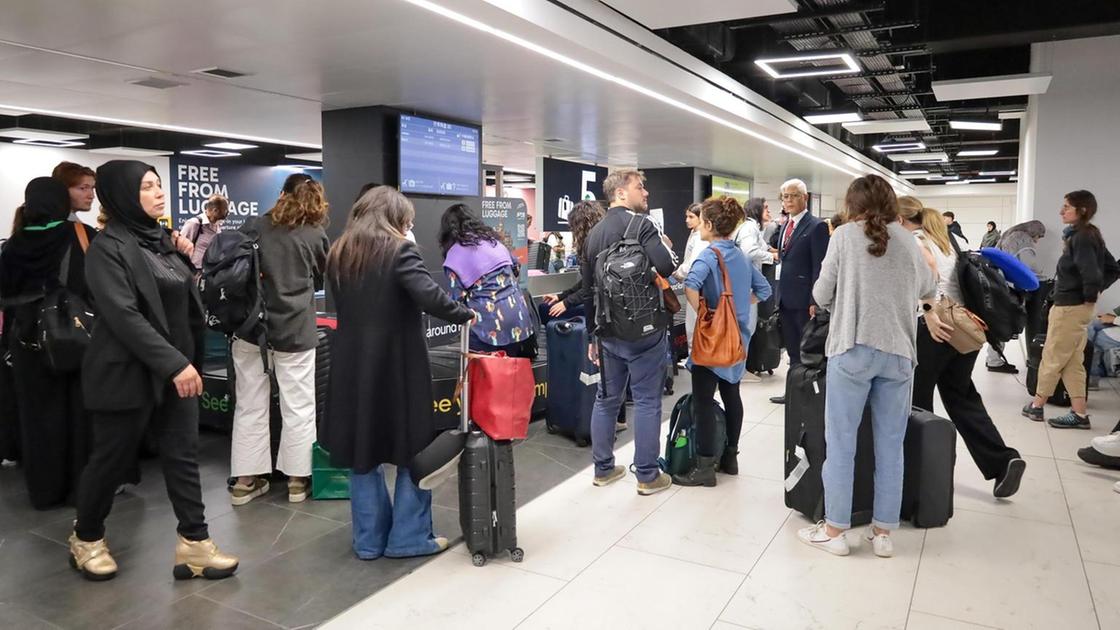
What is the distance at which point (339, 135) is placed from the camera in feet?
21.2

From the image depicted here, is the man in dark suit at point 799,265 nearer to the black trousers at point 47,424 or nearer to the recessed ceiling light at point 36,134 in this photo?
the black trousers at point 47,424

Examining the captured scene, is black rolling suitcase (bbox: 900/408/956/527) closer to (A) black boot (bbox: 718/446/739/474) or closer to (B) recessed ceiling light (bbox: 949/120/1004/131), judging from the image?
(A) black boot (bbox: 718/446/739/474)

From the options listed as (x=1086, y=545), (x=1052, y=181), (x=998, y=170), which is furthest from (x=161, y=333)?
(x=998, y=170)

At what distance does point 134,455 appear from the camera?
9.55 ft

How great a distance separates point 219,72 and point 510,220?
2613 millimetres

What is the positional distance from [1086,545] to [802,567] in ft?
4.23

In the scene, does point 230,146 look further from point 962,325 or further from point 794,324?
point 962,325

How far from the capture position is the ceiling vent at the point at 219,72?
495 centimetres

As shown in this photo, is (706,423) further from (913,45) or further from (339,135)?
(913,45)

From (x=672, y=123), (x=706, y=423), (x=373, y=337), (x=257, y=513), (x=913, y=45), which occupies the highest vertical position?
(x=913, y=45)

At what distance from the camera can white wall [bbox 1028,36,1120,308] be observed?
6.59 m

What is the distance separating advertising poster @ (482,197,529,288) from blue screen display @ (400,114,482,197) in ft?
1.53

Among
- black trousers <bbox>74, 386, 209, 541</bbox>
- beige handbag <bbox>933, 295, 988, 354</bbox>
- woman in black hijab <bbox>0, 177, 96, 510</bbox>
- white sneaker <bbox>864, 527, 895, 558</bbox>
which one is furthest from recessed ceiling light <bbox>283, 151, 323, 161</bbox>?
white sneaker <bbox>864, 527, 895, 558</bbox>

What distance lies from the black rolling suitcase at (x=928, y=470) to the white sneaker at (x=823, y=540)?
458 mm
